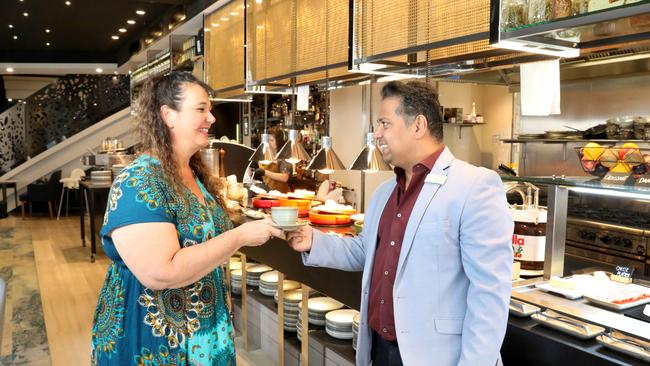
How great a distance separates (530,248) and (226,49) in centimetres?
448

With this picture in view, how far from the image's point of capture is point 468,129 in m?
7.78

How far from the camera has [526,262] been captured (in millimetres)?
2471

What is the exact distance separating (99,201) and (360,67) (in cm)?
662

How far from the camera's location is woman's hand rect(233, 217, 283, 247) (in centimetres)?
187

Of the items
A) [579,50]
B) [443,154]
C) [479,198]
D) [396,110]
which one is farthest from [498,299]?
[579,50]

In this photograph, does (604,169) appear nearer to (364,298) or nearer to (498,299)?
(498,299)

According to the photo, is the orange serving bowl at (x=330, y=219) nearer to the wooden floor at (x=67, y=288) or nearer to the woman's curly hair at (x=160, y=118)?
the woman's curly hair at (x=160, y=118)

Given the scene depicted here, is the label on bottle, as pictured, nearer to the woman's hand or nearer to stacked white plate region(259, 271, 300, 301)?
the woman's hand

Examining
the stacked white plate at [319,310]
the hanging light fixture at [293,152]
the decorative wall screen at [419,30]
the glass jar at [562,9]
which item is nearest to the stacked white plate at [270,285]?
the stacked white plate at [319,310]

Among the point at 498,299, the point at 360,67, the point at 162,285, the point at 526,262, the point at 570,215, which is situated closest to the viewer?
the point at 498,299

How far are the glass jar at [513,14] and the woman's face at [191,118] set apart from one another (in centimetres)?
A: 116

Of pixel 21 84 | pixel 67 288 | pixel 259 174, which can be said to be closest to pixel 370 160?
pixel 259 174

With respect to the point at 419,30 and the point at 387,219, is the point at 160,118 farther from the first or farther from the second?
the point at 419,30

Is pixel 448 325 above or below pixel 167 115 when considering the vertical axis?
below
